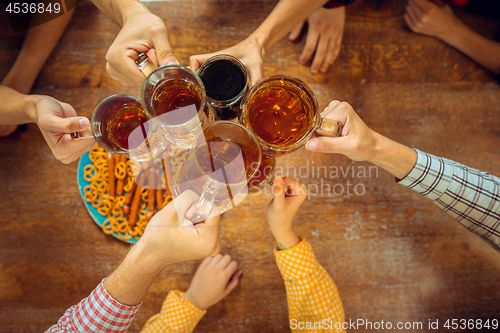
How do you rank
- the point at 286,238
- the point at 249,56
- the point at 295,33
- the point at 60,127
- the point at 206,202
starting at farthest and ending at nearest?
the point at 295,33 → the point at 286,238 → the point at 249,56 → the point at 60,127 → the point at 206,202

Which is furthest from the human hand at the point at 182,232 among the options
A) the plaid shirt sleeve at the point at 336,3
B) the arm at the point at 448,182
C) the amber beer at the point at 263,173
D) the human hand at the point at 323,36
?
the plaid shirt sleeve at the point at 336,3

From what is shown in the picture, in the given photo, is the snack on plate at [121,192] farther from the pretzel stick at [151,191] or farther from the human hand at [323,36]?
the human hand at [323,36]

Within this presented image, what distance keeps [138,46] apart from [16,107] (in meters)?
0.56

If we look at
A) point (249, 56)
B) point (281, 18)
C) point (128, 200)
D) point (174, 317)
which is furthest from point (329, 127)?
point (174, 317)

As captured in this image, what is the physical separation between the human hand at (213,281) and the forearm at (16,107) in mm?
880

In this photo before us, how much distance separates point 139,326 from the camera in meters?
1.20

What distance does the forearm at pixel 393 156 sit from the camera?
97cm

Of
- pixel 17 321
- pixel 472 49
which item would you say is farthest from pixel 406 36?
pixel 17 321

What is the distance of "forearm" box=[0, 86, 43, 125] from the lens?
0.98m

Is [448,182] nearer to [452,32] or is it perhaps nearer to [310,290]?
[310,290]

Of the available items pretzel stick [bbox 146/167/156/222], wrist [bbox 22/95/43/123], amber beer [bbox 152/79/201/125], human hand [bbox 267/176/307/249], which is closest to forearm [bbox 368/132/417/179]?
human hand [bbox 267/176/307/249]

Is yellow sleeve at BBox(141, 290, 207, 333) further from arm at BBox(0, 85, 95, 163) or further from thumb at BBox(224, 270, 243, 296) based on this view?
arm at BBox(0, 85, 95, 163)

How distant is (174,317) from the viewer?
3.62 feet

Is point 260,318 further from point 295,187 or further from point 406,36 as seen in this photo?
point 406,36
